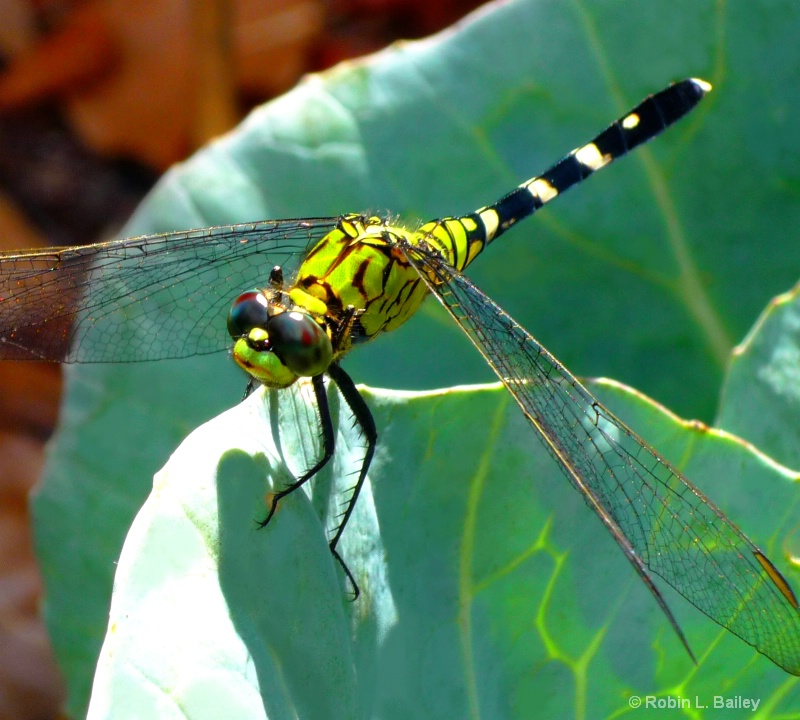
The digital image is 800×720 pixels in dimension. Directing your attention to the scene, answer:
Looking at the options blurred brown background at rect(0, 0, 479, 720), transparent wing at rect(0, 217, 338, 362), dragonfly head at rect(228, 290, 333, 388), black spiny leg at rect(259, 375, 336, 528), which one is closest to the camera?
black spiny leg at rect(259, 375, 336, 528)

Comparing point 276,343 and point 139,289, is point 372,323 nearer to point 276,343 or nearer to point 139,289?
point 276,343

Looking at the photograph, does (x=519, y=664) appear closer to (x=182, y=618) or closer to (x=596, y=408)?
(x=596, y=408)

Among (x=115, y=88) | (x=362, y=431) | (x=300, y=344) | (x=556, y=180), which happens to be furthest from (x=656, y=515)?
(x=115, y=88)

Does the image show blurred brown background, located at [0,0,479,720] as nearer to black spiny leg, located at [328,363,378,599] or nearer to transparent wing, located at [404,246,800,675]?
black spiny leg, located at [328,363,378,599]

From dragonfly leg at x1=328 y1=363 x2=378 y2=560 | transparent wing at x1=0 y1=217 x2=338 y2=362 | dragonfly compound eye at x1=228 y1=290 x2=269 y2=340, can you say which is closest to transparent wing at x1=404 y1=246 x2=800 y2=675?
dragonfly leg at x1=328 y1=363 x2=378 y2=560

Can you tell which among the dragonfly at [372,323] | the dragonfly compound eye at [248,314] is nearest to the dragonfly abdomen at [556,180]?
the dragonfly at [372,323]

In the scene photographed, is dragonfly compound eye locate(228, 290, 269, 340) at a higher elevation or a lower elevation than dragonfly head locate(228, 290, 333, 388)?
higher

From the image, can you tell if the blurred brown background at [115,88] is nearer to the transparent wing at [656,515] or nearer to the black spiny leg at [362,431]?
the black spiny leg at [362,431]
